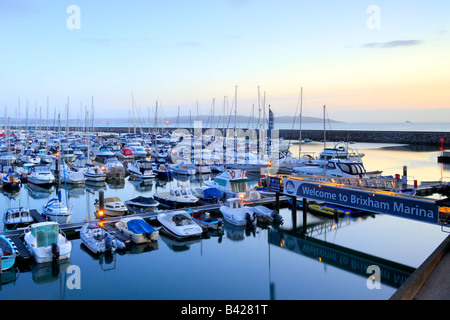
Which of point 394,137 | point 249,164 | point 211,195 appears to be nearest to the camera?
point 211,195

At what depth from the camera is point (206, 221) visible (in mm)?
21625

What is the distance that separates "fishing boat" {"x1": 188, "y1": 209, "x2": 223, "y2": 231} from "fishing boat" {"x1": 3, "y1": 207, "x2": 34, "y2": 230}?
346 inches

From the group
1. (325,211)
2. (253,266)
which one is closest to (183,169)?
(325,211)

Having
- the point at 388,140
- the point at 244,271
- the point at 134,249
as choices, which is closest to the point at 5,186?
the point at 134,249

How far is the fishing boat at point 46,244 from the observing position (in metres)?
16.1

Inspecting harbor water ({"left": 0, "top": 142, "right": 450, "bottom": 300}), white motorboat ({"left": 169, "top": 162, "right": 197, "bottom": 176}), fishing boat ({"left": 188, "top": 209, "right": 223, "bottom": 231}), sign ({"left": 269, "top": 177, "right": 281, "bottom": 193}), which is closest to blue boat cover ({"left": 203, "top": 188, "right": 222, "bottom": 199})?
fishing boat ({"left": 188, "top": 209, "right": 223, "bottom": 231})

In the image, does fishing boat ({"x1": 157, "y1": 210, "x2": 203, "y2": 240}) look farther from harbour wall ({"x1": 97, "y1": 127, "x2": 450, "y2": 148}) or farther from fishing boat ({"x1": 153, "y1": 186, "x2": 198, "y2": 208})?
harbour wall ({"x1": 97, "y1": 127, "x2": 450, "y2": 148})

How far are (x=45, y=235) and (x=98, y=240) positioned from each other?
2.30 metres

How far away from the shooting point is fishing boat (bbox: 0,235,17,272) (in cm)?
1513

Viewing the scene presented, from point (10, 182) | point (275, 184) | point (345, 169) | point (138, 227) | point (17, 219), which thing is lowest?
point (138, 227)

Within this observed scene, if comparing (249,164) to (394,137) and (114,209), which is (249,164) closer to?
(114,209)

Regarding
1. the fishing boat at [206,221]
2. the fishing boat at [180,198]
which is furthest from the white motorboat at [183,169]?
the fishing boat at [206,221]

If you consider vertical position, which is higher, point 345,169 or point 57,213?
point 345,169

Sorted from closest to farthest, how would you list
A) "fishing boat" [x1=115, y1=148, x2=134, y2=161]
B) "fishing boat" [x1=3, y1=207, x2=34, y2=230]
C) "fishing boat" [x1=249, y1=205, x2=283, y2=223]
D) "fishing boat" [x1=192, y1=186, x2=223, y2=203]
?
1. "fishing boat" [x1=3, y1=207, x2=34, y2=230]
2. "fishing boat" [x1=249, y1=205, x2=283, y2=223]
3. "fishing boat" [x1=192, y1=186, x2=223, y2=203]
4. "fishing boat" [x1=115, y1=148, x2=134, y2=161]
